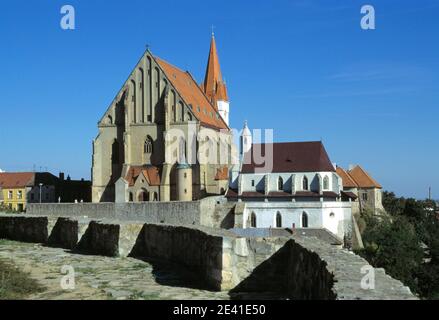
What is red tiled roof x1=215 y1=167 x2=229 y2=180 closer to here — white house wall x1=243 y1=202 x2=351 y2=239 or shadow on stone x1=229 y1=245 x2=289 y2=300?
Result: white house wall x1=243 y1=202 x2=351 y2=239

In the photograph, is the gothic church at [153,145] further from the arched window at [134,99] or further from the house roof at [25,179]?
the house roof at [25,179]

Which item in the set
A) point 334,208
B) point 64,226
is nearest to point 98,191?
point 334,208

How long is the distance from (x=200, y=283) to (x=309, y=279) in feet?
10.00

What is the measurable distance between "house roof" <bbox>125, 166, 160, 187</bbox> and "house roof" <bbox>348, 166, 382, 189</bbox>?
29.5 m

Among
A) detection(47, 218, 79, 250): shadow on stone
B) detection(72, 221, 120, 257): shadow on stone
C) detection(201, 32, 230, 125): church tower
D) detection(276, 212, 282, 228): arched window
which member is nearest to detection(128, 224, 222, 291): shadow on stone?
detection(72, 221, 120, 257): shadow on stone

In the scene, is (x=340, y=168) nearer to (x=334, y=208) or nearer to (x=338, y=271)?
(x=334, y=208)

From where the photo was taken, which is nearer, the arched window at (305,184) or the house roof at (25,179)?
the arched window at (305,184)

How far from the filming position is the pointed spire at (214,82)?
90600 millimetres

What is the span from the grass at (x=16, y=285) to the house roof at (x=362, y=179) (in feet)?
233

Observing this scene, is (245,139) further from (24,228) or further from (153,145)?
(24,228)

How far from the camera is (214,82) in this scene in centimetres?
9138

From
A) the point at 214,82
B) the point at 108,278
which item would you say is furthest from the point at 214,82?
the point at 108,278

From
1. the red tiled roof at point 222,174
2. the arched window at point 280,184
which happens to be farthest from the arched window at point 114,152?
the arched window at point 280,184

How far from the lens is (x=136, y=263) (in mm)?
14617
